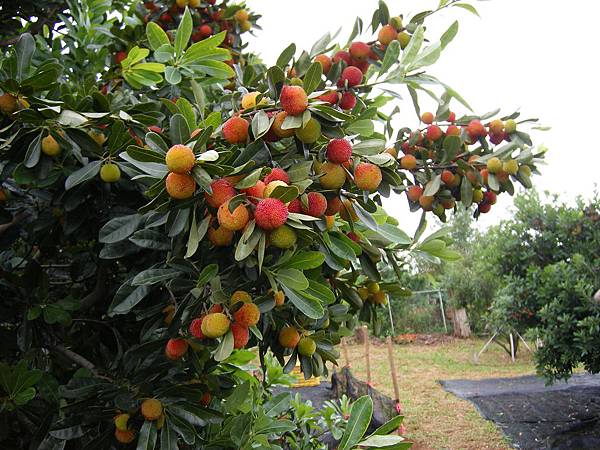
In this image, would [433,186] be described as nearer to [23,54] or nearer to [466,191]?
[466,191]

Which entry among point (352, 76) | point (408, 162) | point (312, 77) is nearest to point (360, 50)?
point (352, 76)

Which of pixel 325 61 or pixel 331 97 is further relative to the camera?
pixel 325 61

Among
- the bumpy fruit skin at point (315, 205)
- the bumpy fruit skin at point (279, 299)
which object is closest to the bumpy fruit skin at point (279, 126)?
the bumpy fruit skin at point (315, 205)

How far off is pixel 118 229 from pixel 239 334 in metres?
0.32

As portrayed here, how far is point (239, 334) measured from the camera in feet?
2.79

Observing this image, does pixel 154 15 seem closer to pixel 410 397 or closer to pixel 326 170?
pixel 326 170

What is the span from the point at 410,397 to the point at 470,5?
7182mm

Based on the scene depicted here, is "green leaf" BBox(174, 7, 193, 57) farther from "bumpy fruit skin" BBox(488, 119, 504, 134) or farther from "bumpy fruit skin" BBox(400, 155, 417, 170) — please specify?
"bumpy fruit skin" BBox(488, 119, 504, 134)

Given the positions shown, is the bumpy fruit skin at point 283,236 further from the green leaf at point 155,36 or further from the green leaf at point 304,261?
the green leaf at point 155,36

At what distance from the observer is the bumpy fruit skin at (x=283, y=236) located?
74 cm

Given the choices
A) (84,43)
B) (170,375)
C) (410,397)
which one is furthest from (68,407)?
(410,397)

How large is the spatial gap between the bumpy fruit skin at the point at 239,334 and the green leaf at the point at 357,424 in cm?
34

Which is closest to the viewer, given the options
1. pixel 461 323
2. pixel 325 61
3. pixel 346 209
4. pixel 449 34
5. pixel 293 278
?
pixel 293 278

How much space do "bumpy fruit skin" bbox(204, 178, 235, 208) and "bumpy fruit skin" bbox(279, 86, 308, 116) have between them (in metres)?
0.15
